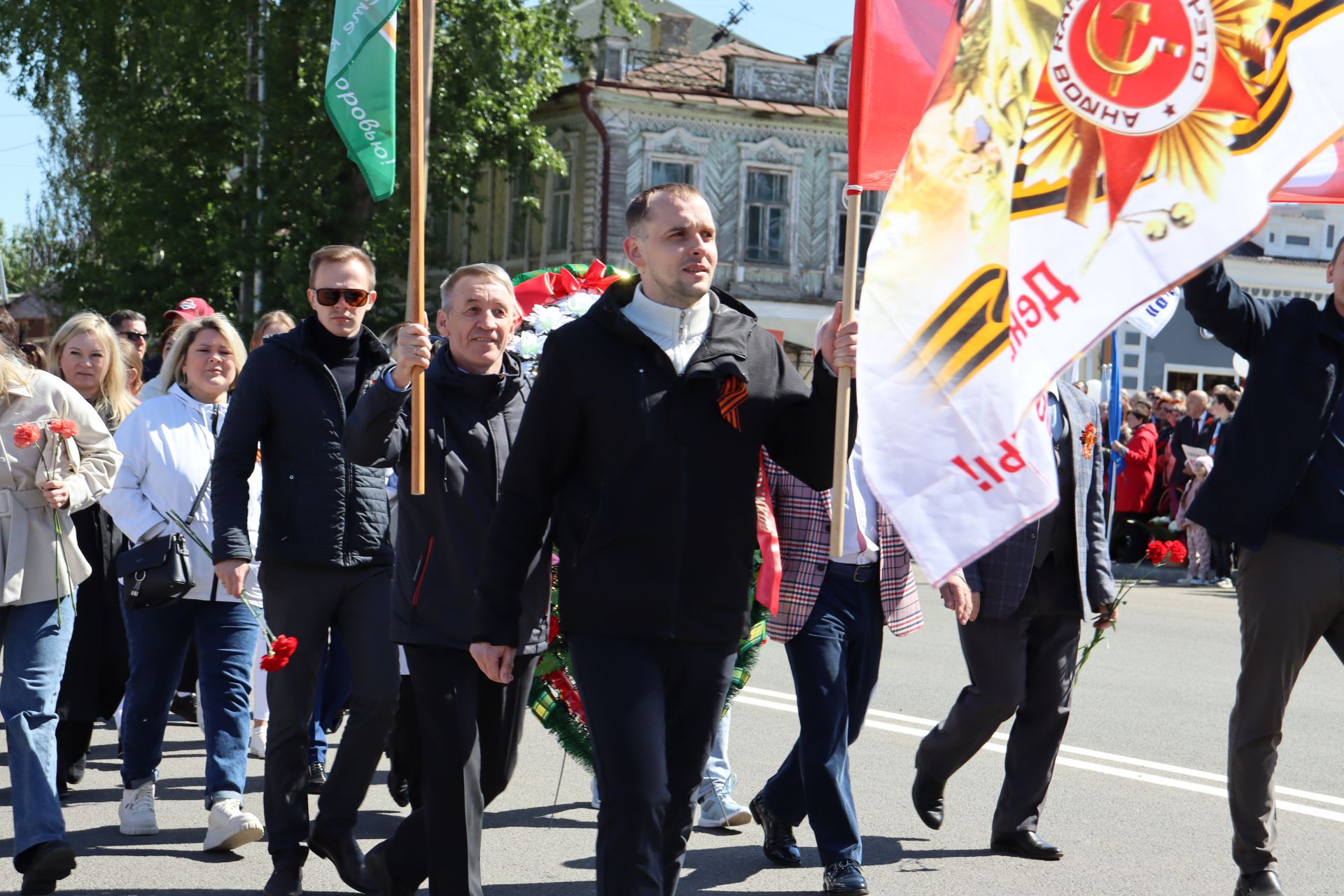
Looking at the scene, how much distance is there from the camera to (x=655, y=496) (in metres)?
4.56

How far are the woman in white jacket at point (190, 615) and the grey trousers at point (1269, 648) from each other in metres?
3.44

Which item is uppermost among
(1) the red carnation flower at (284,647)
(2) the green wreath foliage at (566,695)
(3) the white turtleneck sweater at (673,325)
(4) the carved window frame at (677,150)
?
(4) the carved window frame at (677,150)

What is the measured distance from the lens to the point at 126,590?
700cm

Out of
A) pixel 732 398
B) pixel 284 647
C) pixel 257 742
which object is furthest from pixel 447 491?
pixel 257 742

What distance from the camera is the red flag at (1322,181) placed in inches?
212

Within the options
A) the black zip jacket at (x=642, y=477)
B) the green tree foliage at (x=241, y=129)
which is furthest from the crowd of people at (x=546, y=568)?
the green tree foliage at (x=241, y=129)

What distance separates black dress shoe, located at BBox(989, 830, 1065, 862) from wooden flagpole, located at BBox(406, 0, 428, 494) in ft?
9.08

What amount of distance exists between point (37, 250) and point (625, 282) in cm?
5189

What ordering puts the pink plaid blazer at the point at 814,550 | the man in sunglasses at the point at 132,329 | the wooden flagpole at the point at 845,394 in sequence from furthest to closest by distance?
the man in sunglasses at the point at 132,329, the pink plaid blazer at the point at 814,550, the wooden flagpole at the point at 845,394

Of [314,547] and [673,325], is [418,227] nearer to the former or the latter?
[673,325]

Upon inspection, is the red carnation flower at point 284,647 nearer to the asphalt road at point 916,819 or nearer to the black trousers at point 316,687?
the black trousers at point 316,687

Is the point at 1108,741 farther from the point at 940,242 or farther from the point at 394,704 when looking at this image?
the point at 940,242

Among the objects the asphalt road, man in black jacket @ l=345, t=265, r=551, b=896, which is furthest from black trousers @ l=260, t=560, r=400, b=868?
man in black jacket @ l=345, t=265, r=551, b=896

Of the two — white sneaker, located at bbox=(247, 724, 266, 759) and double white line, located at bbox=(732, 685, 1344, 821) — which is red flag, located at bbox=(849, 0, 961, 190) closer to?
double white line, located at bbox=(732, 685, 1344, 821)
